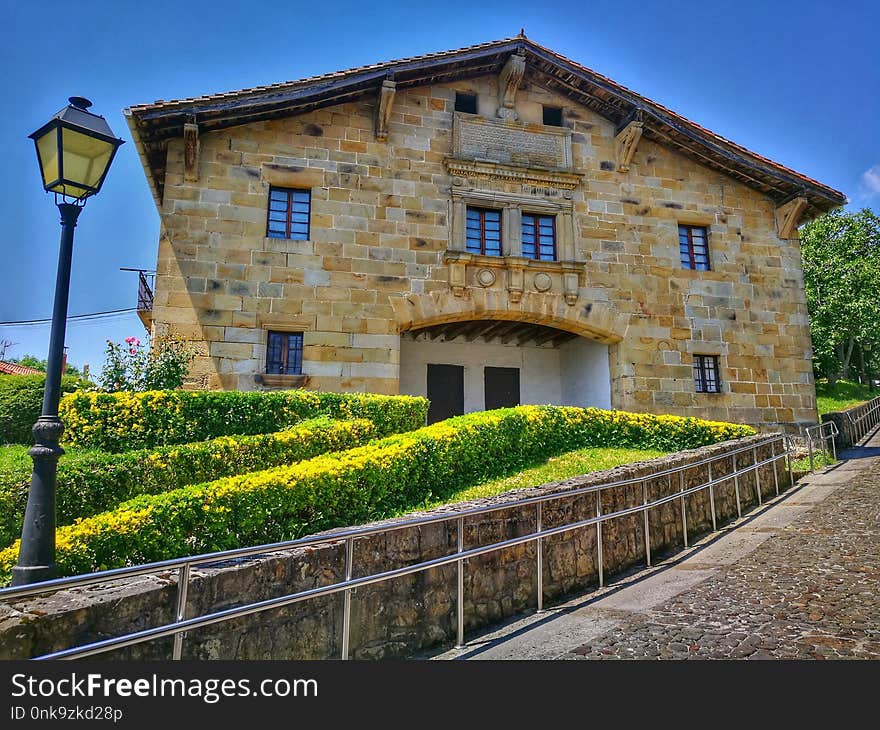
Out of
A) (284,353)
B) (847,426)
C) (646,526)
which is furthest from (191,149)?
(847,426)

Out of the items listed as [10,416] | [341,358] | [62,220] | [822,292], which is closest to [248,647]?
[62,220]

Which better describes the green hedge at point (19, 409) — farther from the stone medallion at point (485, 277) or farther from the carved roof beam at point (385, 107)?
the stone medallion at point (485, 277)

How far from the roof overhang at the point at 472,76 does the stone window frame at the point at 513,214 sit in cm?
303

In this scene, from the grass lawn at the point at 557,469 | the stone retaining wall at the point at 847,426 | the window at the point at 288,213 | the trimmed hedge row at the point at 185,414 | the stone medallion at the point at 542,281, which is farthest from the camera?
the stone retaining wall at the point at 847,426

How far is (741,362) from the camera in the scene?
51.5 ft

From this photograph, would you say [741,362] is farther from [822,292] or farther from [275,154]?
[822,292]

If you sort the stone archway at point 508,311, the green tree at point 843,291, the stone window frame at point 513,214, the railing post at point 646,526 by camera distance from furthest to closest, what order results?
the green tree at point 843,291 < the stone window frame at point 513,214 < the stone archway at point 508,311 < the railing post at point 646,526

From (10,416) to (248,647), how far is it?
35.7ft

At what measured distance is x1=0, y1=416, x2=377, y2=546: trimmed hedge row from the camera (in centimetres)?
616

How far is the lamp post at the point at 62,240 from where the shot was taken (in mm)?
4223

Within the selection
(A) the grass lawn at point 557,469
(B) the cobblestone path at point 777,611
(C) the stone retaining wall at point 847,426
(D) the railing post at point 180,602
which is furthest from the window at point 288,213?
(C) the stone retaining wall at point 847,426

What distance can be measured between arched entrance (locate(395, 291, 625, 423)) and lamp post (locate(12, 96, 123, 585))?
30.1 feet

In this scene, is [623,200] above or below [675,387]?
above

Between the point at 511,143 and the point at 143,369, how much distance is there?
10.3m
